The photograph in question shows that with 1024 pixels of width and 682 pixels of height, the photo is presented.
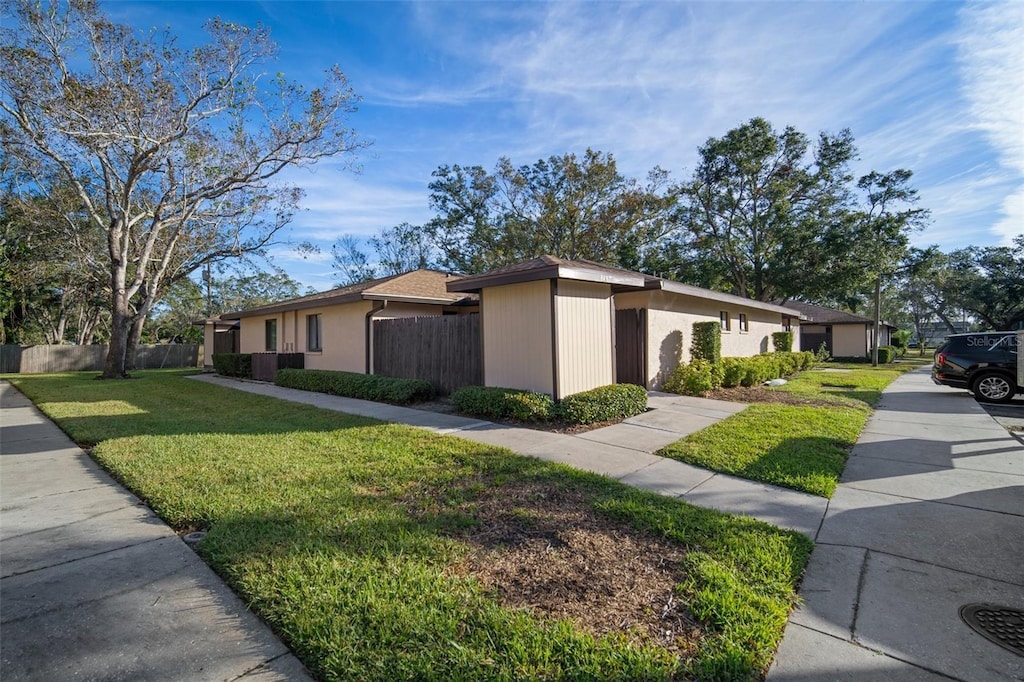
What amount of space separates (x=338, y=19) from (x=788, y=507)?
10606mm

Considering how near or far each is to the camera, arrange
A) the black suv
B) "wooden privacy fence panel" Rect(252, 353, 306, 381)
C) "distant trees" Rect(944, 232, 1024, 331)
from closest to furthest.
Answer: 1. the black suv
2. "wooden privacy fence panel" Rect(252, 353, 306, 381)
3. "distant trees" Rect(944, 232, 1024, 331)

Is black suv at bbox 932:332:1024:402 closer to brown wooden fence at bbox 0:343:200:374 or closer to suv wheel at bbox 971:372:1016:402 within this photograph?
suv wheel at bbox 971:372:1016:402

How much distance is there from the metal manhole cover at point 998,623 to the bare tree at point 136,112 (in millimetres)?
18763

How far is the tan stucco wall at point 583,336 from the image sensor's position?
7.84 metres

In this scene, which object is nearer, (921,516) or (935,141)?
(921,516)

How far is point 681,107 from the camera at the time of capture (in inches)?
485

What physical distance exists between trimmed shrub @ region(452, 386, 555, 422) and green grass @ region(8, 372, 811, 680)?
154cm

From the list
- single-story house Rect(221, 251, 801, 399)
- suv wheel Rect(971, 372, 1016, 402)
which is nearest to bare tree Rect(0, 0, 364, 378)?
single-story house Rect(221, 251, 801, 399)

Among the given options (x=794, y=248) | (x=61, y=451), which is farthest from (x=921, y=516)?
(x=794, y=248)

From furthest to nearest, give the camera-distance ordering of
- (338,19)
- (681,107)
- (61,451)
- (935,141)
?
(681,107) < (935,141) < (338,19) < (61,451)

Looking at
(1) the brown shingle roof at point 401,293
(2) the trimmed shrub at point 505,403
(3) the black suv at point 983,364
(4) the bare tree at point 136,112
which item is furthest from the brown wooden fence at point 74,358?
(3) the black suv at point 983,364

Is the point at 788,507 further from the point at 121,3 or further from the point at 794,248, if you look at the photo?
the point at 794,248

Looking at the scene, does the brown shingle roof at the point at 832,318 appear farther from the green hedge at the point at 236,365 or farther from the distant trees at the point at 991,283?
the green hedge at the point at 236,365

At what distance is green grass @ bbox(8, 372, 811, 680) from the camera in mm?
2100
